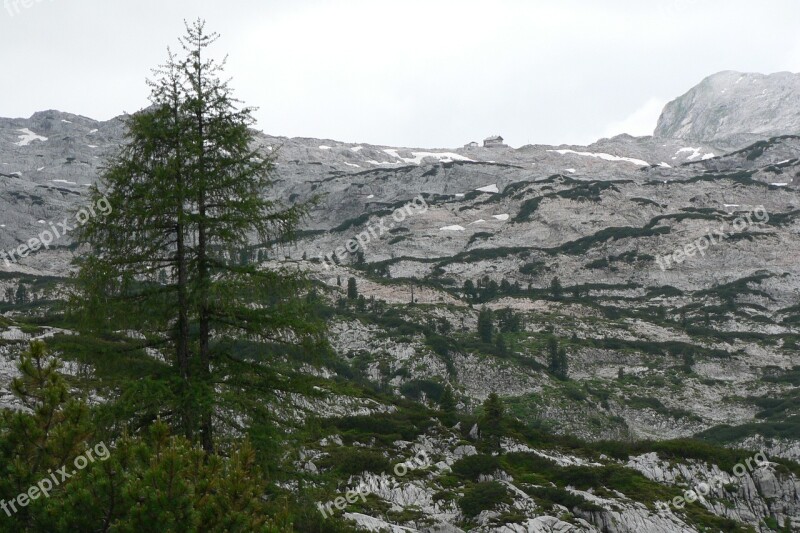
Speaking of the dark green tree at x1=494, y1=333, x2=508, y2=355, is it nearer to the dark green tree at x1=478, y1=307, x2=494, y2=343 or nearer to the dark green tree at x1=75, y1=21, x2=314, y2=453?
the dark green tree at x1=478, y1=307, x2=494, y2=343

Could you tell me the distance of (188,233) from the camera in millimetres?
13695

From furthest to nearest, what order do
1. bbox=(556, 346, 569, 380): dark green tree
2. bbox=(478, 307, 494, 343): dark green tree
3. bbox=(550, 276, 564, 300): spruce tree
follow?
bbox=(550, 276, 564, 300): spruce tree → bbox=(478, 307, 494, 343): dark green tree → bbox=(556, 346, 569, 380): dark green tree

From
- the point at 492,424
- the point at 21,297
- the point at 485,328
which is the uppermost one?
the point at 492,424

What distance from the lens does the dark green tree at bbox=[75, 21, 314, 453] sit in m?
12.8

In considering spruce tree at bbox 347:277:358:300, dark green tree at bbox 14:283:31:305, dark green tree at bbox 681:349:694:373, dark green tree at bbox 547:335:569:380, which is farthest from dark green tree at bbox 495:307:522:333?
dark green tree at bbox 14:283:31:305

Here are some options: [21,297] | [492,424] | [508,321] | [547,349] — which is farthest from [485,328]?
[21,297]

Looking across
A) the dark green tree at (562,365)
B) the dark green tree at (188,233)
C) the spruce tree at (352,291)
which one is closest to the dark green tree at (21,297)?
the spruce tree at (352,291)

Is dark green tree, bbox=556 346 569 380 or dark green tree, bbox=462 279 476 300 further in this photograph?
dark green tree, bbox=462 279 476 300

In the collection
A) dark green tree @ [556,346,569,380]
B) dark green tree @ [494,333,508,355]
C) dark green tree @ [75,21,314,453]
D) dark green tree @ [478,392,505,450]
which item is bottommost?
dark green tree @ [556,346,569,380]

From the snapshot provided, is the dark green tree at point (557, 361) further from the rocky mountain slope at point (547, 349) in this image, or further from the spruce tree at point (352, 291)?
the spruce tree at point (352, 291)

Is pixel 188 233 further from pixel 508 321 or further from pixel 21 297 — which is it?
pixel 21 297

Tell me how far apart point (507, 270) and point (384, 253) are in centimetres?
3716

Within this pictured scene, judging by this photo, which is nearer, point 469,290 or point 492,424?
point 492,424

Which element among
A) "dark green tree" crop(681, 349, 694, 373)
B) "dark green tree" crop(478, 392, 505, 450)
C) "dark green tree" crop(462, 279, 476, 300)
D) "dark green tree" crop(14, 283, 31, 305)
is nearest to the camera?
"dark green tree" crop(478, 392, 505, 450)
